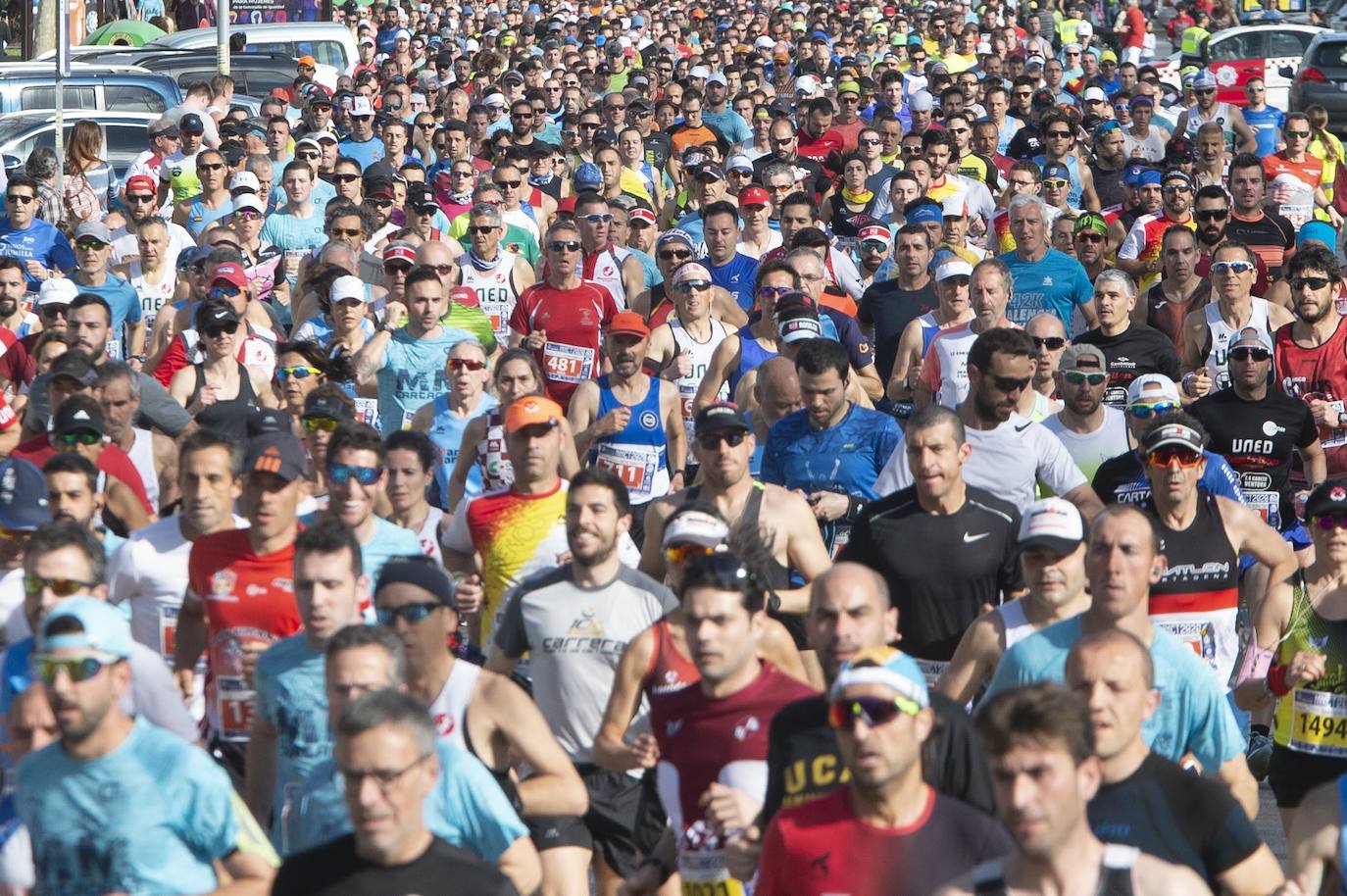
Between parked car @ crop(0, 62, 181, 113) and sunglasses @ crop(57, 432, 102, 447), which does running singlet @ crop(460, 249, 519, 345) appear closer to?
sunglasses @ crop(57, 432, 102, 447)

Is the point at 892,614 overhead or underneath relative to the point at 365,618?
overhead

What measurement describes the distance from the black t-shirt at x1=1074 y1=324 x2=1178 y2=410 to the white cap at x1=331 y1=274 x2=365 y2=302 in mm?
3710

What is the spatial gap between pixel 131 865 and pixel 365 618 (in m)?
1.83

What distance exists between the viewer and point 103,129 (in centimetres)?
2158

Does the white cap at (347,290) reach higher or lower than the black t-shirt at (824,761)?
lower

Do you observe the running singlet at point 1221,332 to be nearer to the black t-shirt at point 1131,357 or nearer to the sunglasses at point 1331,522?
the black t-shirt at point 1131,357

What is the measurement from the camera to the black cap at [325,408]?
30.2ft

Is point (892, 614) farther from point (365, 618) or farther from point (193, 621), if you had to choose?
point (193, 621)

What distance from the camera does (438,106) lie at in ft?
81.8

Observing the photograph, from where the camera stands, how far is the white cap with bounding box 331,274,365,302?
38.4ft

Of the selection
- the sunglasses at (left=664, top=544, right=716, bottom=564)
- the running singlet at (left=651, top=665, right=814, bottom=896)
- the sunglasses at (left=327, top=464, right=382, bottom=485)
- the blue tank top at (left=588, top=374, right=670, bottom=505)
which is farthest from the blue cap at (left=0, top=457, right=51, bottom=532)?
the blue tank top at (left=588, top=374, right=670, bottom=505)

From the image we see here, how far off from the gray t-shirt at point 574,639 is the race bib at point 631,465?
3037mm

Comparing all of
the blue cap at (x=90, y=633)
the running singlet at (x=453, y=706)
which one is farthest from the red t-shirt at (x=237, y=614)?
the blue cap at (x=90, y=633)

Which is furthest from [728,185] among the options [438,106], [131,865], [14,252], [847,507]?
[131,865]
